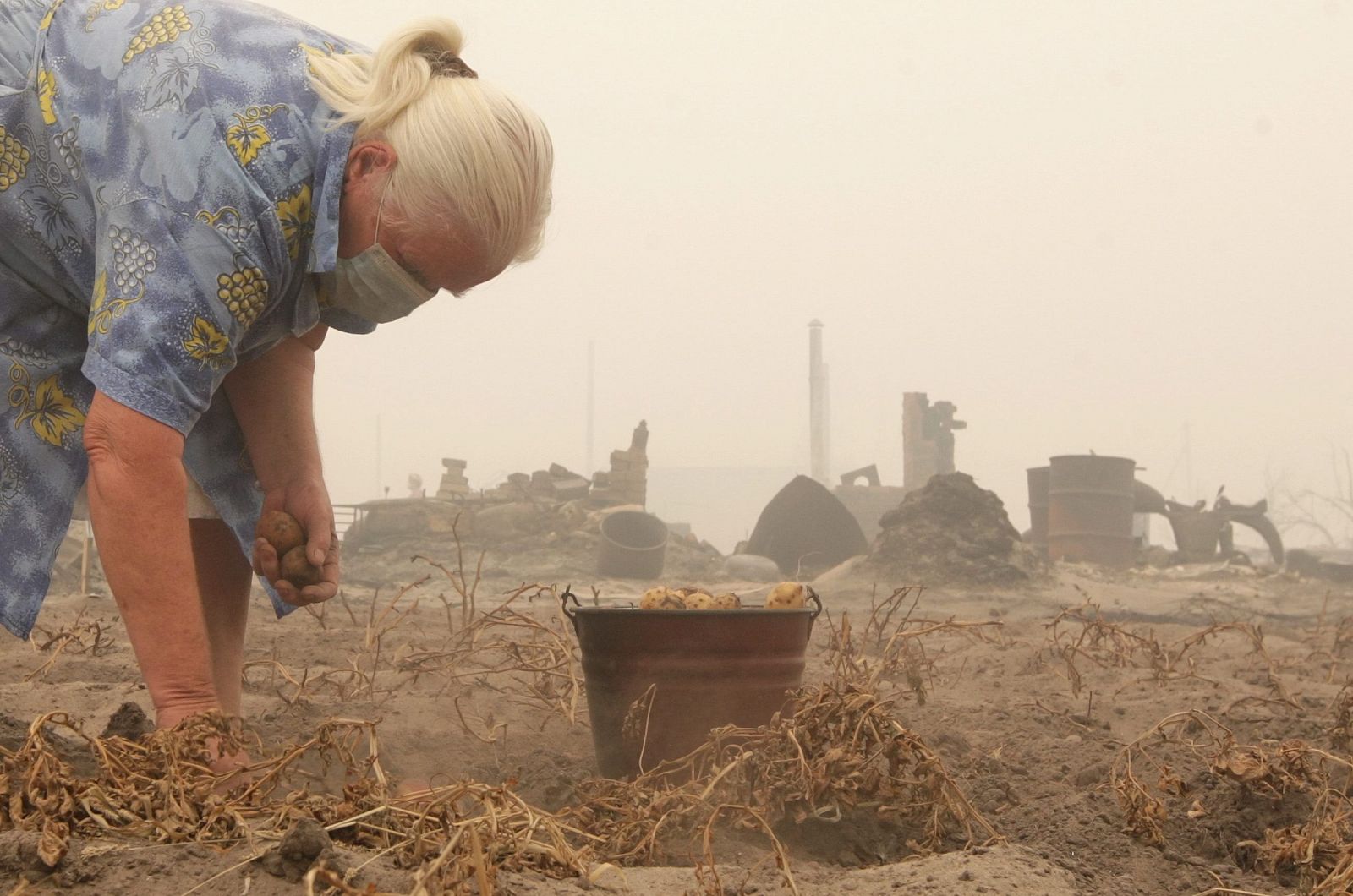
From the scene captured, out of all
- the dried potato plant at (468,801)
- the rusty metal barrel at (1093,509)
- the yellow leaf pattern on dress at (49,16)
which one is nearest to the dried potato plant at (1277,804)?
the dried potato plant at (468,801)

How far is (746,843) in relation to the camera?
236cm

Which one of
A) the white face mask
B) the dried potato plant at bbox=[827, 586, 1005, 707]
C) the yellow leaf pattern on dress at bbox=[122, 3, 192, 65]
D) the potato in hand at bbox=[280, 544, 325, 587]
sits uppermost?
the yellow leaf pattern on dress at bbox=[122, 3, 192, 65]

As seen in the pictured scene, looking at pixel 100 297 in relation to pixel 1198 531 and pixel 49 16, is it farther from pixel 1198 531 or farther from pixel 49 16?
pixel 1198 531

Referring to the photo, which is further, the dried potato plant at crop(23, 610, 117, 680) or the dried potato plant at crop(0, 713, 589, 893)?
the dried potato plant at crop(23, 610, 117, 680)

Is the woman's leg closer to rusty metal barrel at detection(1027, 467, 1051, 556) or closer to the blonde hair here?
the blonde hair

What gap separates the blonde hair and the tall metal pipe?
2683 centimetres

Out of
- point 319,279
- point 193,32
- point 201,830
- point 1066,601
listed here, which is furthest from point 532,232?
point 1066,601

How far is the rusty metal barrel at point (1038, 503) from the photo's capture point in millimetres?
17125

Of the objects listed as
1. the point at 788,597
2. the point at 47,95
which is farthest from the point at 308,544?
the point at 788,597

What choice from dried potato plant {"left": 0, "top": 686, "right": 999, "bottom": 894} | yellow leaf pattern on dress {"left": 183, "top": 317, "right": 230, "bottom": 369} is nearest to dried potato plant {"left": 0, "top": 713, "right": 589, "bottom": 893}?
dried potato plant {"left": 0, "top": 686, "right": 999, "bottom": 894}

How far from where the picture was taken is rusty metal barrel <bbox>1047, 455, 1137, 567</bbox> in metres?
15.7

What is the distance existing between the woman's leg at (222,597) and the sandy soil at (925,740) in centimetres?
41

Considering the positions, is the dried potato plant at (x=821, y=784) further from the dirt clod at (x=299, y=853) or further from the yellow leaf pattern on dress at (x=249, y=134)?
the yellow leaf pattern on dress at (x=249, y=134)

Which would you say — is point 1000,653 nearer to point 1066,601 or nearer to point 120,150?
point 120,150
